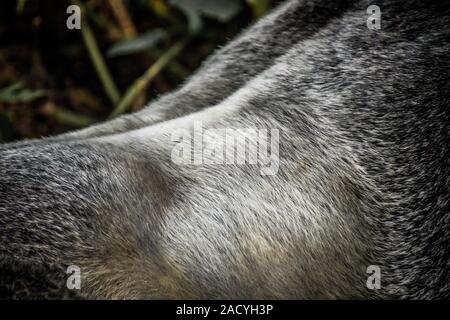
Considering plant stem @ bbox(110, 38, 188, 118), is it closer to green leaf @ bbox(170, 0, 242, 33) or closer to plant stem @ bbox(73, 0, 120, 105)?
plant stem @ bbox(73, 0, 120, 105)

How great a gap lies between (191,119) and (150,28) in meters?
2.10

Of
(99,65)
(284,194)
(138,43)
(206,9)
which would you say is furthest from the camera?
(99,65)

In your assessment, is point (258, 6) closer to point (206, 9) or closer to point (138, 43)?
point (206, 9)

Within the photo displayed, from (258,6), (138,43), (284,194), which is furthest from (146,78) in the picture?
(284,194)

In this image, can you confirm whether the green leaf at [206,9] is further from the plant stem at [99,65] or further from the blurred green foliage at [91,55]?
the plant stem at [99,65]

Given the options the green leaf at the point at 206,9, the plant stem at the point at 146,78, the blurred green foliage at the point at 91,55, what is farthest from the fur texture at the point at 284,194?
the blurred green foliage at the point at 91,55

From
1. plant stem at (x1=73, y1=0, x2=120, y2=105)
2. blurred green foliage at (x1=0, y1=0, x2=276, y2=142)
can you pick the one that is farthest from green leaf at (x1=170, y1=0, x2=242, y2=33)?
plant stem at (x1=73, y1=0, x2=120, y2=105)

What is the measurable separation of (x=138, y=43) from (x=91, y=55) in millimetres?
364

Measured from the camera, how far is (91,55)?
13.3 ft

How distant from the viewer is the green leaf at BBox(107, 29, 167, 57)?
3787 millimetres

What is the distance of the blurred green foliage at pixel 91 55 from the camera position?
3.98 meters

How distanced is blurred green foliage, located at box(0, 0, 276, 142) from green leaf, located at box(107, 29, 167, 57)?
0.8 inches

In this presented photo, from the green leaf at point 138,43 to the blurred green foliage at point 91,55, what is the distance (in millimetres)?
20

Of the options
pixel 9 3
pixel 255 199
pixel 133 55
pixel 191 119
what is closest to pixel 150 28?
pixel 133 55
